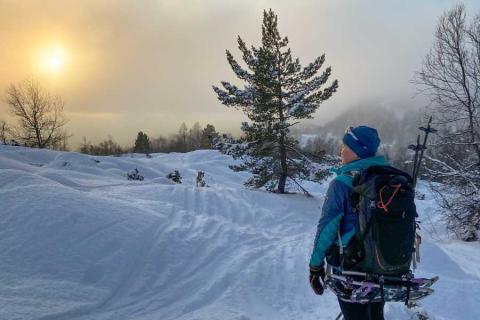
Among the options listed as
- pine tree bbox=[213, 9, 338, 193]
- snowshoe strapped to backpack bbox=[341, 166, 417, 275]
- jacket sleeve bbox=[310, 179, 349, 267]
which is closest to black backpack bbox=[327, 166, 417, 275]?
snowshoe strapped to backpack bbox=[341, 166, 417, 275]

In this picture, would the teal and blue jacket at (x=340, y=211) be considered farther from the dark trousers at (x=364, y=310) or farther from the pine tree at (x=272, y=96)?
the pine tree at (x=272, y=96)

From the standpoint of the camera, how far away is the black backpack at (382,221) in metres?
3.33

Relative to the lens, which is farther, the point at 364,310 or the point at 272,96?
the point at 272,96

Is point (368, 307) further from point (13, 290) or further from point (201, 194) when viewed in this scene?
point (201, 194)

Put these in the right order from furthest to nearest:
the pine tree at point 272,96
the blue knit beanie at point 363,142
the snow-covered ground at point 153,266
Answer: the pine tree at point 272,96 → the snow-covered ground at point 153,266 → the blue knit beanie at point 363,142

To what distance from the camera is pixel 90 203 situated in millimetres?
9617

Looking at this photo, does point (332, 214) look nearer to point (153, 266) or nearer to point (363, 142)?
point (363, 142)

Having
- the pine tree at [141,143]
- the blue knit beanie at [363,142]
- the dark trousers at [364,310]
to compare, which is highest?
the pine tree at [141,143]

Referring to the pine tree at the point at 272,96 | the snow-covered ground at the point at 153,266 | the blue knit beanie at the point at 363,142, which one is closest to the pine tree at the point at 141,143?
the pine tree at the point at 272,96

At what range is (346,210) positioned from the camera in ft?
11.8

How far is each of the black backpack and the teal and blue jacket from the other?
7 centimetres

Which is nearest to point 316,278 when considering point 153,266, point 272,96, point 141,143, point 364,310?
point 364,310

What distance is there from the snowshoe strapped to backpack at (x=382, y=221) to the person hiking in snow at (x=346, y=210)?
0.31 ft

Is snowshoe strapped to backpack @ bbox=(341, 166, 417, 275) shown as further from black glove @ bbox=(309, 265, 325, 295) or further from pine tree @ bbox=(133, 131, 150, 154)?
pine tree @ bbox=(133, 131, 150, 154)
